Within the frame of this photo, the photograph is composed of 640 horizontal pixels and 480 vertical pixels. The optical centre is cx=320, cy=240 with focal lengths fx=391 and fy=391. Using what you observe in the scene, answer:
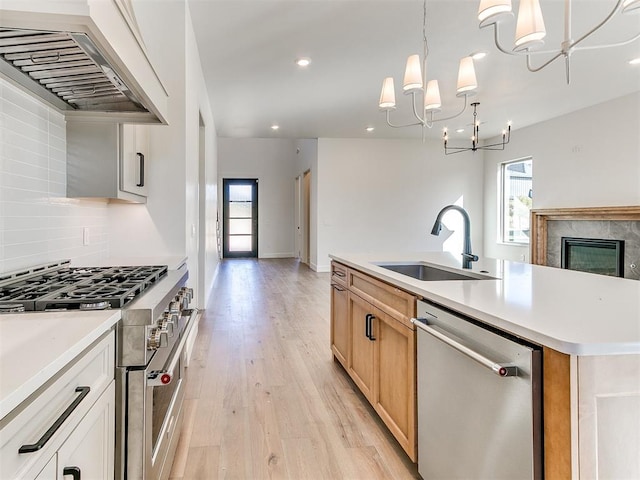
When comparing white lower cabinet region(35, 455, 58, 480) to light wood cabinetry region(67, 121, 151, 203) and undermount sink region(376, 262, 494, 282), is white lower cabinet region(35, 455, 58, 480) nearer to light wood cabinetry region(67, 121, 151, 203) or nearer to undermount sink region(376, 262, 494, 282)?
light wood cabinetry region(67, 121, 151, 203)

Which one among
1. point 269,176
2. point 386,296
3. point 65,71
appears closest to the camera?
point 65,71

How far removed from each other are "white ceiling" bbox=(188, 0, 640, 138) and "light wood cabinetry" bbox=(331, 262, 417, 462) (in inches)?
89.4

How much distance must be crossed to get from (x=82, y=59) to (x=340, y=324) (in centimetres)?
215

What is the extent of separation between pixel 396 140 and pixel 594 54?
177 inches

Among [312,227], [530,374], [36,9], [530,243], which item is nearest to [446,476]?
[530,374]

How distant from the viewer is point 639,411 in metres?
0.90

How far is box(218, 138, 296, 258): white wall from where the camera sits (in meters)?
11.4

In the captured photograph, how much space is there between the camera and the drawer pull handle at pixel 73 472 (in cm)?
81

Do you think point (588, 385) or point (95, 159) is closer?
point (588, 385)

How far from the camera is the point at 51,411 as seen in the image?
767mm

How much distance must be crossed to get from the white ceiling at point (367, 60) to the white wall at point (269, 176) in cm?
441

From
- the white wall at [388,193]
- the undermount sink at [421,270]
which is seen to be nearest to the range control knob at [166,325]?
the undermount sink at [421,270]

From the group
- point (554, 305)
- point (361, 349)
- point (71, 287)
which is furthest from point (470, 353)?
point (71, 287)

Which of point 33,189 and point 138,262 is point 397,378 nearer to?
point 138,262
